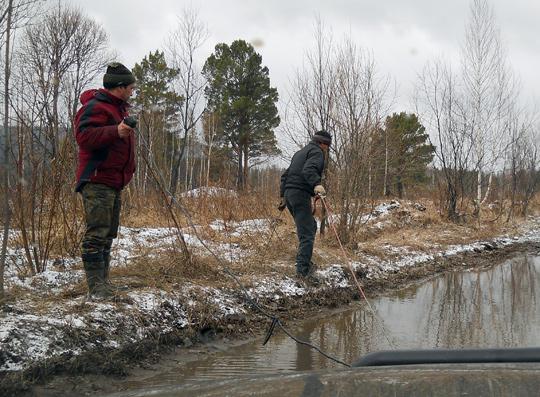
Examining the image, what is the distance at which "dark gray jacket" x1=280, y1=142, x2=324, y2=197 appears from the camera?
20.3ft

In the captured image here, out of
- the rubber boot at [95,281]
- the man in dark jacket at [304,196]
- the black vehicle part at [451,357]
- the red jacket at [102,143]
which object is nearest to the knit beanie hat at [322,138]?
the man in dark jacket at [304,196]

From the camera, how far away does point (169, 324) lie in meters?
4.38

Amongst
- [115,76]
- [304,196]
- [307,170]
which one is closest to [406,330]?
[304,196]

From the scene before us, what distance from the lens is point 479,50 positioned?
2042 centimetres

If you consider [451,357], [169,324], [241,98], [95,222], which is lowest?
[169,324]

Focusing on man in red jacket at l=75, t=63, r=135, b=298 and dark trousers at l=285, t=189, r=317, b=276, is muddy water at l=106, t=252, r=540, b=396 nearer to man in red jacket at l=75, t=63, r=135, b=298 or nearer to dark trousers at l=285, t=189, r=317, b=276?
dark trousers at l=285, t=189, r=317, b=276

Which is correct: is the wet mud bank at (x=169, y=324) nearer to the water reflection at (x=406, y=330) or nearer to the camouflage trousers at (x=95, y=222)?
the water reflection at (x=406, y=330)

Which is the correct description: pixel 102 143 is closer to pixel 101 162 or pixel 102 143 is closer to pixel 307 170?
pixel 101 162

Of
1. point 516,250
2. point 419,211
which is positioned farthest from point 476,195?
point 516,250

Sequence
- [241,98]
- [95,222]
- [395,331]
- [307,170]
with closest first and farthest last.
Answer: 1. [95,222]
2. [395,331]
3. [307,170]
4. [241,98]

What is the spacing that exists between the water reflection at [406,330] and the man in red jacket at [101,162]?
46.6 inches

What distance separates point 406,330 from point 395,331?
0.45 ft

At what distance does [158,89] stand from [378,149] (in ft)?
57.1

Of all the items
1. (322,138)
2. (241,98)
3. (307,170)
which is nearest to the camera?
(307,170)
